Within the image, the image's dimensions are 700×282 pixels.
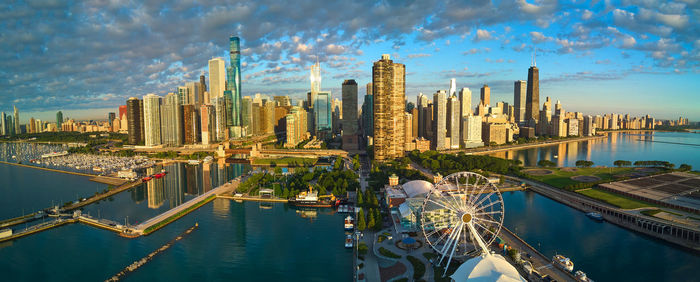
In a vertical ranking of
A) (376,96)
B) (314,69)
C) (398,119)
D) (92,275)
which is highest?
(314,69)

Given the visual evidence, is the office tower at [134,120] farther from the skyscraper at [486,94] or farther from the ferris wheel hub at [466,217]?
the skyscraper at [486,94]

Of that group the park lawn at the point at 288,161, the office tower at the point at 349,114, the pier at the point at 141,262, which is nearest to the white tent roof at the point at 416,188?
the pier at the point at 141,262

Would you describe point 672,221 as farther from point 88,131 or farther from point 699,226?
point 88,131

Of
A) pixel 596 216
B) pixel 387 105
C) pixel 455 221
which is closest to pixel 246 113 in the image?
pixel 387 105

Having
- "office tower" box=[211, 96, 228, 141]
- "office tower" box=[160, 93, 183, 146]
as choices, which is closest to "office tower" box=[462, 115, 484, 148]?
"office tower" box=[211, 96, 228, 141]

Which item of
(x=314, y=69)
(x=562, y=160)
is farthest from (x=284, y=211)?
(x=314, y=69)
